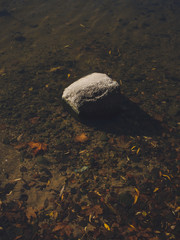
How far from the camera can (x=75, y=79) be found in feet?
17.8

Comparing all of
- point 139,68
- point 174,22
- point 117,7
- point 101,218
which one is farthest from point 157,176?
point 117,7

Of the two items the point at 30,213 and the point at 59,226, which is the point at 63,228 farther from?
the point at 30,213

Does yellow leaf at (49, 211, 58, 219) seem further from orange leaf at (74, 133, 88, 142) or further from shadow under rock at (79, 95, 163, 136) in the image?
shadow under rock at (79, 95, 163, 136)

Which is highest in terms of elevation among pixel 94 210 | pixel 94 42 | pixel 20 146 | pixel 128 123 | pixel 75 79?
pixel 94 42

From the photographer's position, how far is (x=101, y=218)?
9.66 ft

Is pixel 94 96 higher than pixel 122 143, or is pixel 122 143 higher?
pixel 94 96

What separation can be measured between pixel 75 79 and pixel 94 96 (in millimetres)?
1700

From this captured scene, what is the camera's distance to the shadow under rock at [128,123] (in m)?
4.09

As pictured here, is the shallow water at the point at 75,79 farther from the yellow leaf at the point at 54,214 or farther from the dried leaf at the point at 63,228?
the dried leaf at the point at 63,228

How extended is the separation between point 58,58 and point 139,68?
7.50 ft

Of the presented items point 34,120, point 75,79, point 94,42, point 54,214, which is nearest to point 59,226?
point 54,214

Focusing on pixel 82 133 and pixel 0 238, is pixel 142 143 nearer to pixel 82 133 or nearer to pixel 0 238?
pixel 82 133

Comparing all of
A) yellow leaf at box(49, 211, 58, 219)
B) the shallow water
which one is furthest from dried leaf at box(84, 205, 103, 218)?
yellow leaf at box(49, 211, 58, 219)

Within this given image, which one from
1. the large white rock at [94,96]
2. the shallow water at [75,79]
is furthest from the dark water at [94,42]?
the large white rock at [94,96]
